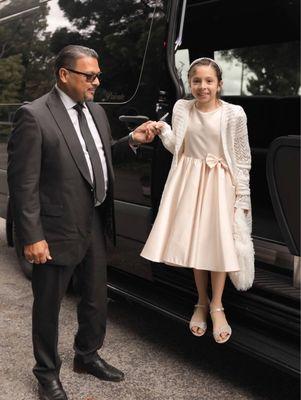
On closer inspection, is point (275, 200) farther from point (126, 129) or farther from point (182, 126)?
point (126, 129)

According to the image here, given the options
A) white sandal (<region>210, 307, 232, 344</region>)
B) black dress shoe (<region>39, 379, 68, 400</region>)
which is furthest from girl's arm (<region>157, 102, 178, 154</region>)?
black dress shoe (<region>39, 379, 68, 400</region>)

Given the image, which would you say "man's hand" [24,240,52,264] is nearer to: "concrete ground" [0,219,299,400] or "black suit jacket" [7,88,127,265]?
"black suit jacket" [7,88,127,265]

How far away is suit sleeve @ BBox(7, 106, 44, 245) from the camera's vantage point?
2433 mm

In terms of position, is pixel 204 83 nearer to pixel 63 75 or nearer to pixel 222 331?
pixel 63 75

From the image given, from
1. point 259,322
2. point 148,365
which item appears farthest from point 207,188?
point 148,365

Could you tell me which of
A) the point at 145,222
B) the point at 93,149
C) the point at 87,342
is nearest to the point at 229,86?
the point at 145,222

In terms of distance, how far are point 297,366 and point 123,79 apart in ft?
6.39

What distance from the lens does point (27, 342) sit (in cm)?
331

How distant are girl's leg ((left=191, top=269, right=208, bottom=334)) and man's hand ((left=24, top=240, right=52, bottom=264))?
74 cm

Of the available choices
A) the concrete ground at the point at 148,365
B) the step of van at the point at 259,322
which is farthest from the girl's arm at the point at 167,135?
the concrete ground at the point at 148,365

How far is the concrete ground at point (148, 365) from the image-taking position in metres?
2.78

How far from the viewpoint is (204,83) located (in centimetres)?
261

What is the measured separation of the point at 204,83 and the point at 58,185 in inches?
32.8

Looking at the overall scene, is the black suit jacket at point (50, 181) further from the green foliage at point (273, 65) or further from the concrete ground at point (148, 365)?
the green foliage at point (273, 65)
